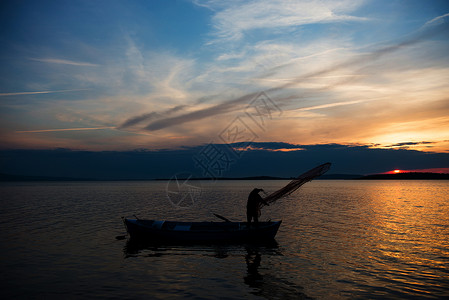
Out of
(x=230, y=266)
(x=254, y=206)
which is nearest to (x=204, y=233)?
(x=254, y=206)

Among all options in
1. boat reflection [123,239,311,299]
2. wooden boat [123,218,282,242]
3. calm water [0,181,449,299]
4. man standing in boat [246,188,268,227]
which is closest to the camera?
calm water [0,181,449,299]

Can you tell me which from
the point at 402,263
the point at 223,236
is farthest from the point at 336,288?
the point at 223,236

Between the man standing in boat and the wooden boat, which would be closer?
the wooden boat

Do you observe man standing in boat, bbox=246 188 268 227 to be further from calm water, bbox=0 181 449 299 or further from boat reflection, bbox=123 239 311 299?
calm water, bbox=0 181 449 299

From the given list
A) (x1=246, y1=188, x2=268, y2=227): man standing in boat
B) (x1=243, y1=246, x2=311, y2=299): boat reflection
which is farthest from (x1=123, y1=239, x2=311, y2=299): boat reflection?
(x1=246, y1=188, x2=268, y2=227): man standing in boat

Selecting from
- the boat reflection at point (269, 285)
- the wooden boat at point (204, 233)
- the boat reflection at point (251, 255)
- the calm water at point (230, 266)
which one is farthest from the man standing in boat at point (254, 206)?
the boat reflection at point (269, 285)

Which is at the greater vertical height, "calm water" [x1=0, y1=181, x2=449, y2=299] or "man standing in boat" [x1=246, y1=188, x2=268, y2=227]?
"man standing in boat" [x1=246, y1=188, x2=268, y2=227]

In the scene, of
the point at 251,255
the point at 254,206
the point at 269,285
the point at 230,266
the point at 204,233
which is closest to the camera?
the point at 269,285

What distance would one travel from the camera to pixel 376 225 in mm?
32219

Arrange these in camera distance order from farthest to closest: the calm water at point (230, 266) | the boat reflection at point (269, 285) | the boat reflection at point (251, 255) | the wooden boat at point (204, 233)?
the wooden boat at point (204, 233)
the boat reflection at point (251, 255)
the calm water at point (230, 266)
the boat reflection at point (269, 285)

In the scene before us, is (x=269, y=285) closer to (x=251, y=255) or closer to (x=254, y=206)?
(x=251, y=255)

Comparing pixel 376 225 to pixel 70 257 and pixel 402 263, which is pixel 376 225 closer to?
pixel 402 263

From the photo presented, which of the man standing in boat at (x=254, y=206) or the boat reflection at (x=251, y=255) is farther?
the man standing in boat at (x=254, y=206)

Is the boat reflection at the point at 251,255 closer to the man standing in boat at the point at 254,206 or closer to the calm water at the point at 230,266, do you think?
the calm water at the point at 230,266
